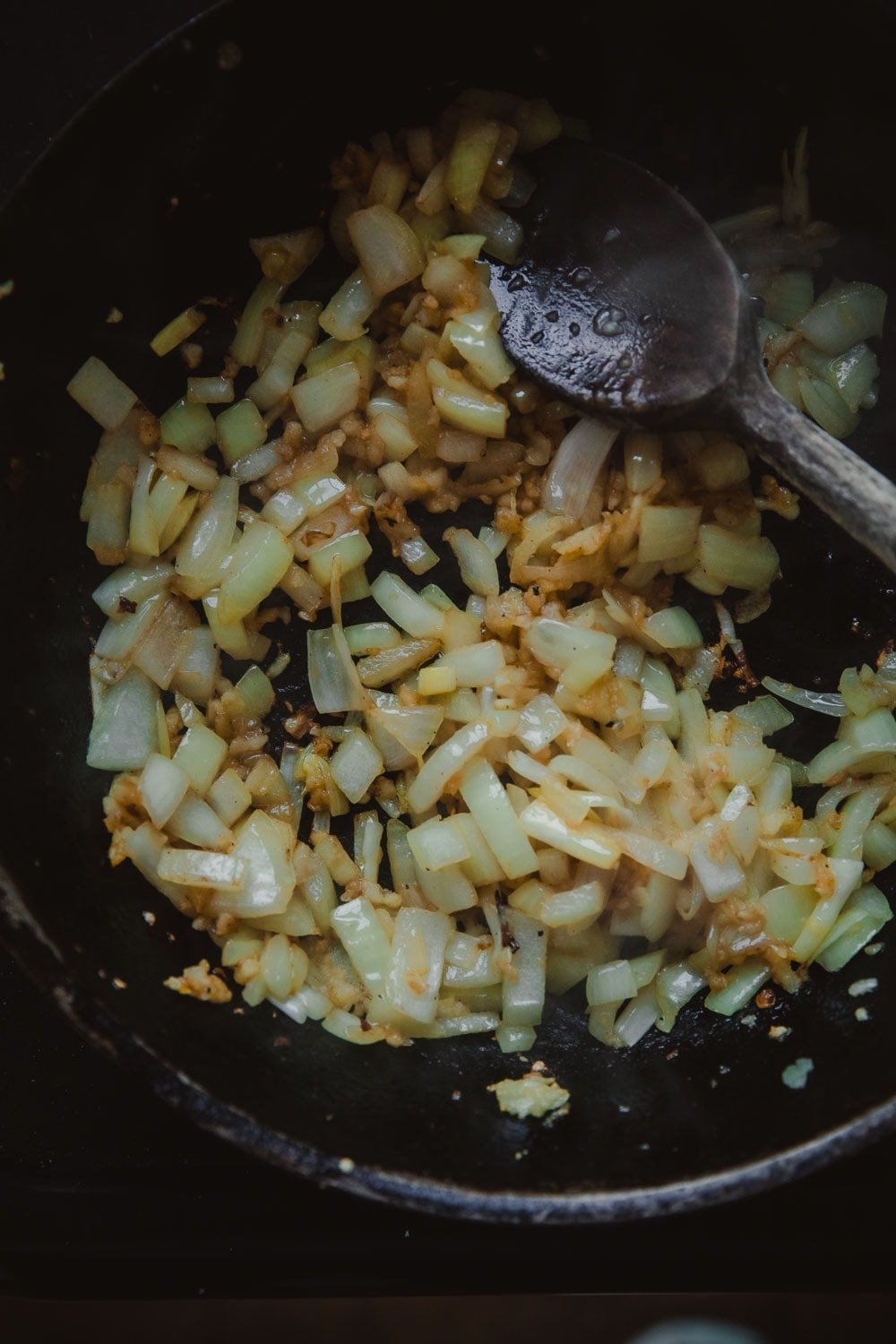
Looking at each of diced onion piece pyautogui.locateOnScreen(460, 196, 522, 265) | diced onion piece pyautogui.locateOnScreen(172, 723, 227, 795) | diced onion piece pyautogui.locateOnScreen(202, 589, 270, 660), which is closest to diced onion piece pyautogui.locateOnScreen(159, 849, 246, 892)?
diced onion piece pyautogui.locateOnScreen(172, 723, 227, 795)

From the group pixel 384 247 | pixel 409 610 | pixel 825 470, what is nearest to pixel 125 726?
pixel 409 610

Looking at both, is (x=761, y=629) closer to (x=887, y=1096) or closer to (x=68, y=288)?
(x=887, y=1096)

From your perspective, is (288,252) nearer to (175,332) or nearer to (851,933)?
(175,332)

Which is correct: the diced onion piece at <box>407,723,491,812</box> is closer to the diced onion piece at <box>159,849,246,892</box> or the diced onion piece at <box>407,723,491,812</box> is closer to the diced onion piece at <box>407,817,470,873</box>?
the diced onion piece at <box>407,817,470,873</box>

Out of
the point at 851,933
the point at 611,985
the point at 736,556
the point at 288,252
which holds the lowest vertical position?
the point at 851,933

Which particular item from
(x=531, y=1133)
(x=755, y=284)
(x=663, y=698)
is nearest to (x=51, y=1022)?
(x=531, y=1133)

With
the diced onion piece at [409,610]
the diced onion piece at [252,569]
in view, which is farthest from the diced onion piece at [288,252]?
the diced onion piece at [409,610]
